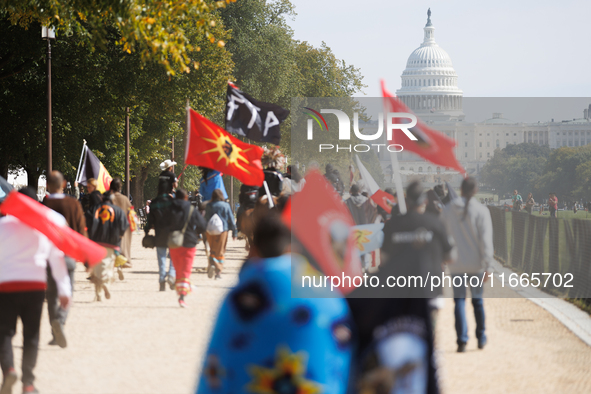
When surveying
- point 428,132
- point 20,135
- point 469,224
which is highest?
point 20,135

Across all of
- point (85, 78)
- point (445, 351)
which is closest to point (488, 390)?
point (445, 351)

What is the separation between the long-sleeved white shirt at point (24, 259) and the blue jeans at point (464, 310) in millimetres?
3578

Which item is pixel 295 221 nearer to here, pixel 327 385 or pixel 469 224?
pixel 327 385

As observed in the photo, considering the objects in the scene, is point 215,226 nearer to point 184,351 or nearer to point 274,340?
point 184,351

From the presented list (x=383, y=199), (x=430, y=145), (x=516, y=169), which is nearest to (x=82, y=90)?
(x=383, y=199)

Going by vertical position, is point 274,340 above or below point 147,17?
below

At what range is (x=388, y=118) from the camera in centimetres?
688

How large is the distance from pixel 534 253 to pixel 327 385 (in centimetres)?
1367

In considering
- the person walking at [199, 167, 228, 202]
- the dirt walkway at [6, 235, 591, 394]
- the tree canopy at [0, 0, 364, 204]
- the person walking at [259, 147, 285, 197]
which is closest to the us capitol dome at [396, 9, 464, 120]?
the tree canopy at [0, 0, 364, 204]

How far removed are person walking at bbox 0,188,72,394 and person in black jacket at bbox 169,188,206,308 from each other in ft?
16.6

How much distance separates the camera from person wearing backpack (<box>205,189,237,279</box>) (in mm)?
15102

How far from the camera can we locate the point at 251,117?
51.8 feet

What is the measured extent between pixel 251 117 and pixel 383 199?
274 centimetres

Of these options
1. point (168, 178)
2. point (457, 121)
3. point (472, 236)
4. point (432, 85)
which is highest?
point (432, 85)
